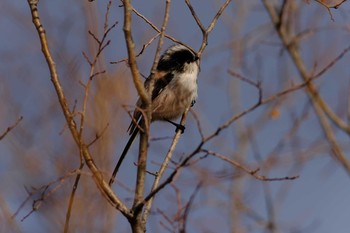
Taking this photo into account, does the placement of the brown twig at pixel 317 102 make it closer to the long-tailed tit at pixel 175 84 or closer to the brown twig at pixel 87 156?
the long-tailed tit at pixel 175 84

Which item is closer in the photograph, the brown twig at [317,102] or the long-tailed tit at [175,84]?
the long-tailed tit at [175,84]

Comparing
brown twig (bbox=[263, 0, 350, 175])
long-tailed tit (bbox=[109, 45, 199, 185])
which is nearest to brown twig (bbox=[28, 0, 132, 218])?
long-tailed tit (bbox=[109, 45, 199, 185])

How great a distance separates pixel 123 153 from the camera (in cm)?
466

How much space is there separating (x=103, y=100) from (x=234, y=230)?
2.50m

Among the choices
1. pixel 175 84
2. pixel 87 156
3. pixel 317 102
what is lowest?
pixel 87 156

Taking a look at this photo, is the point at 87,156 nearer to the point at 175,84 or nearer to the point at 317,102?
the point at 175,84

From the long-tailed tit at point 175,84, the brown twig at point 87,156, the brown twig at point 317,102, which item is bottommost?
the brown twig at point 87,156

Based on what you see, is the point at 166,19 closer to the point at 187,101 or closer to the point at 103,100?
the point at 187,101

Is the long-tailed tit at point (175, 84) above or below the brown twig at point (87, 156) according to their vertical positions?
above

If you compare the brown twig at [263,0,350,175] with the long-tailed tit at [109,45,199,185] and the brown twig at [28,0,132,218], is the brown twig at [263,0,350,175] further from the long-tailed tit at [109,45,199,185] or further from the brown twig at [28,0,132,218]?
the brown twig at [28,0,132,218]

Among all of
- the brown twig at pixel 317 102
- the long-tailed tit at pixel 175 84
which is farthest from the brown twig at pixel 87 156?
the brown twig at pixel 317 102

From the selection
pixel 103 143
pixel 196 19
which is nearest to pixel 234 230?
pixel 103 143

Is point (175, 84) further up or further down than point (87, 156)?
further up

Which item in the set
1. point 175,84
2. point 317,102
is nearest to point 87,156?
point 175,84
